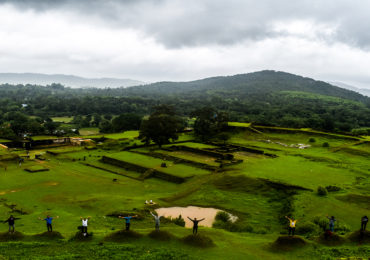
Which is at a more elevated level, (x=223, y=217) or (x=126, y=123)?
(x=126, y=123)

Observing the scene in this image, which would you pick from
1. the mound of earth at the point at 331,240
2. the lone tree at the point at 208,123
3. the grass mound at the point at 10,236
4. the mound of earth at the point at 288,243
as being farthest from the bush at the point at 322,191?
the lone tree at the point at 208,123

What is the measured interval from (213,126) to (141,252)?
52.7 m

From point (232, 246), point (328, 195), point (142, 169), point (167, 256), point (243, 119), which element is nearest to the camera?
point (167, 256)

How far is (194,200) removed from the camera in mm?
27891

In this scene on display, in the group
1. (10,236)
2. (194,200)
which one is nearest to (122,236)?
(10,236)

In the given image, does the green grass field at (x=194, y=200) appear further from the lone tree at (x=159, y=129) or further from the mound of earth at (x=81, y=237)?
the lone tree at (x=159, y=129)

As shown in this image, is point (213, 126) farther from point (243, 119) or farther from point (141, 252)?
point (141, 252)

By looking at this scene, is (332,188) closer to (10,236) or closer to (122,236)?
(122,236)

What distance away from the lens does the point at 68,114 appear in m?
134

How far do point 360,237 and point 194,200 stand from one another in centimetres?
1498

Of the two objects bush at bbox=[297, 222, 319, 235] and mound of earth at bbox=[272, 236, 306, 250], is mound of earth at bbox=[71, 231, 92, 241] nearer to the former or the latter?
Answer: mound of earth at bbox=[272, 236, 306, 250]

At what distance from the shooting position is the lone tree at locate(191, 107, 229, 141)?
64.7 m

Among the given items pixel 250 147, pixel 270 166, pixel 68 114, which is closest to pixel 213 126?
pixel 250 147

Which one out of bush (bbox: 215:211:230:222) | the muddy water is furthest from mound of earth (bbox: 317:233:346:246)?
the muddy water
